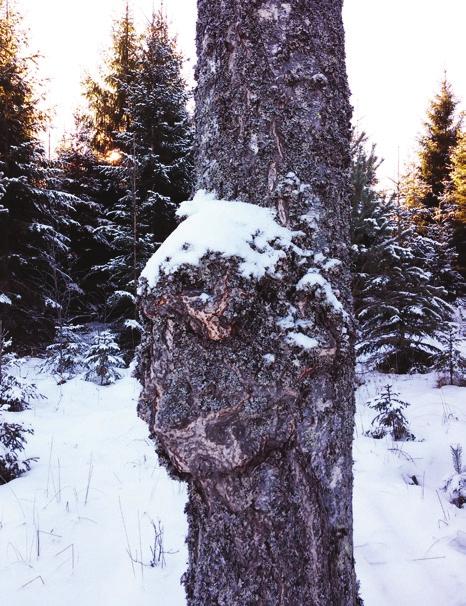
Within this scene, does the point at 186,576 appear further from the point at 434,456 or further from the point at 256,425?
the point at 434,456

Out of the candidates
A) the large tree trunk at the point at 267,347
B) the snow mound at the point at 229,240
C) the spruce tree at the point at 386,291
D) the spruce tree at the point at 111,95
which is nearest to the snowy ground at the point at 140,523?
the large tree trunk at the point at 267,347

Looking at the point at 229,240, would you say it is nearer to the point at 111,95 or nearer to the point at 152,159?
the point at 152,159

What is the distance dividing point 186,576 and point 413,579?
1.31 m

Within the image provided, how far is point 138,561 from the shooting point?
7.12 ft

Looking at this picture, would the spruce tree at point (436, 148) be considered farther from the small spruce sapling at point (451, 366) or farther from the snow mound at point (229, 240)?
the snow mound at point (229, 240)

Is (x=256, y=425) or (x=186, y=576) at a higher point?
(x=256, y=425)

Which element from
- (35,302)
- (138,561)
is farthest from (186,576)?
(35,302)

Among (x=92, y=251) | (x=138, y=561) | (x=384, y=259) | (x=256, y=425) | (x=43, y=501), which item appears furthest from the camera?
(x=92, y=251)

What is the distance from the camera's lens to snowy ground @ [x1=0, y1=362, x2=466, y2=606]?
6.47ft

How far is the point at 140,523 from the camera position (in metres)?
2.59

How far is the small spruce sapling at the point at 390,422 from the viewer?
13.4ft

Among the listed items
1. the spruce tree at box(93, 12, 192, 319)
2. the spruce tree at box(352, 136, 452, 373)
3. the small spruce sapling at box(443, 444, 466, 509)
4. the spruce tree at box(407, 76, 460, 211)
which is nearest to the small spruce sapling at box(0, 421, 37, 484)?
the small spruce sapling at box(443, 444, 466, 509)

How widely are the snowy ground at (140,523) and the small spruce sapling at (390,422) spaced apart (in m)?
0.14

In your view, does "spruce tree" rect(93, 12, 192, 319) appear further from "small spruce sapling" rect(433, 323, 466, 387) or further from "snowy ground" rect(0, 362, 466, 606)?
"small spruce sapling" rect(433, 323, 466, 387)
